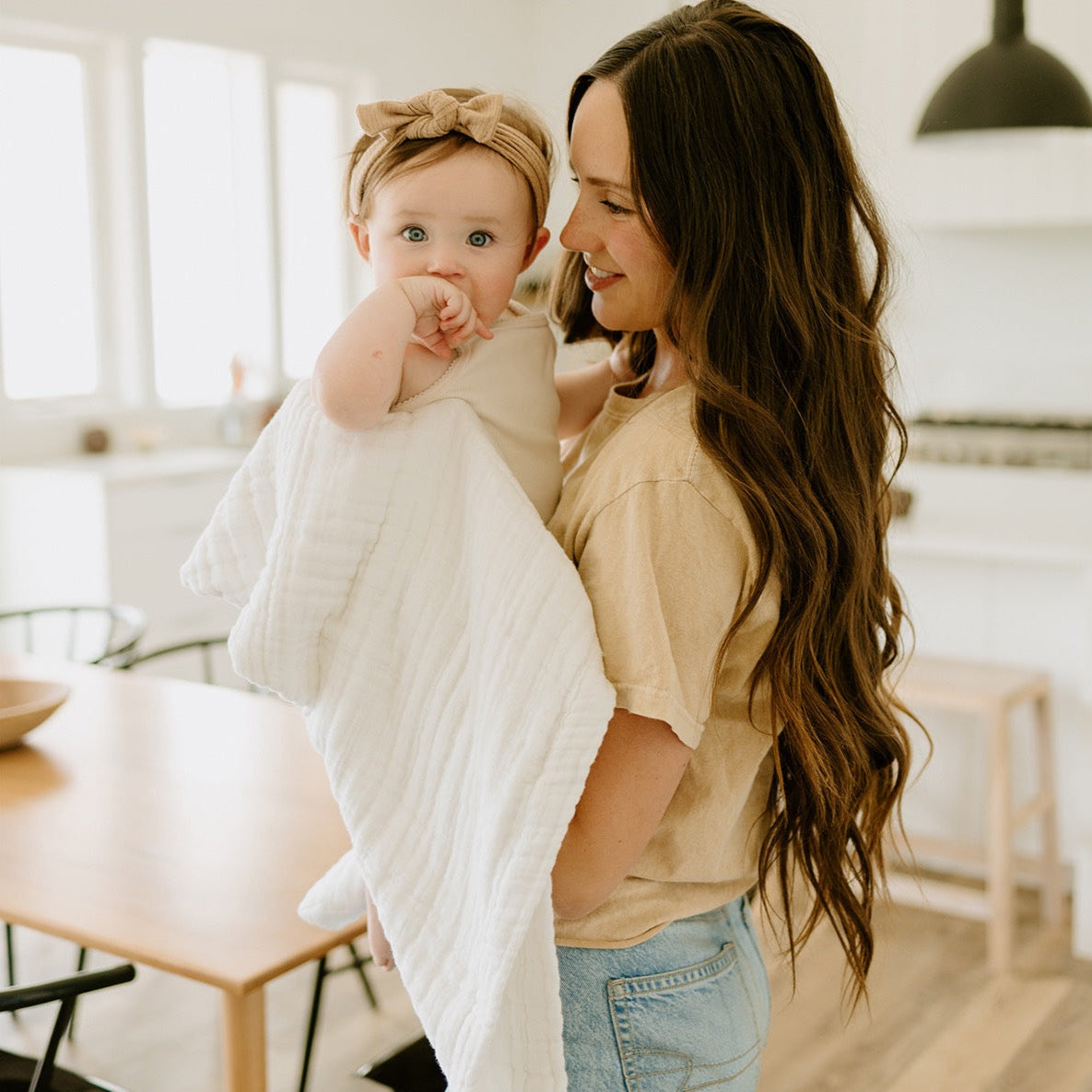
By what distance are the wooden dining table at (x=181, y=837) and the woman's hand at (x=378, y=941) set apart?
17cm

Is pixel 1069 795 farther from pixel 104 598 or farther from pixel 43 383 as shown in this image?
pixel 43 383

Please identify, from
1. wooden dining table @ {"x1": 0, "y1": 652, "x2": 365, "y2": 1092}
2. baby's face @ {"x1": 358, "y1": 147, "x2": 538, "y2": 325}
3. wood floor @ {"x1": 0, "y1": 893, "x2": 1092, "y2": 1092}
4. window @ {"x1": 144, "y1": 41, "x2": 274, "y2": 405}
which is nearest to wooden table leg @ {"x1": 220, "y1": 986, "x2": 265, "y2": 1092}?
wooden dining table @ {"x1": 0, "y1": 652, "x2": 365, "y2": 1092}

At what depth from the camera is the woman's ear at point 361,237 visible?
1.25 meters

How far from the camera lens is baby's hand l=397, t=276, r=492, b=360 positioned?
3.65 feet

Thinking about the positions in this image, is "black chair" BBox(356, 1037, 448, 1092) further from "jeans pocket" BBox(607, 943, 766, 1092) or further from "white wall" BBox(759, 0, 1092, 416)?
"white wall" BBox(759, 0, 1092, 416)

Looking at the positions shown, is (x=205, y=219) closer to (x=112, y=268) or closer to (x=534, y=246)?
(x=112, y=268)

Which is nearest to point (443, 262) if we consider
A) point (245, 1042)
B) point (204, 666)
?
point (245, 1042)

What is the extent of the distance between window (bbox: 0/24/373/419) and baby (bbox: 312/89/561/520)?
3.33 metres

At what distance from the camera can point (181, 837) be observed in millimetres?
1698

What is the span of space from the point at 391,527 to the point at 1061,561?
2.55 meters

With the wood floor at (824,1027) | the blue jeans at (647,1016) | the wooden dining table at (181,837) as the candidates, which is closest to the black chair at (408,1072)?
the wooden dining table at (181,837)

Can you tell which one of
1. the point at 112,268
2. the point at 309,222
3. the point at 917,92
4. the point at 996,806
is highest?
the point at 917,92

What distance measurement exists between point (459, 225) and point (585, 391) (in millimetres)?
282

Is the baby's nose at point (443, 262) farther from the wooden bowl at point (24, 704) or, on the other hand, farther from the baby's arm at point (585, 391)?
the wooden bowl at point (24, 704)
